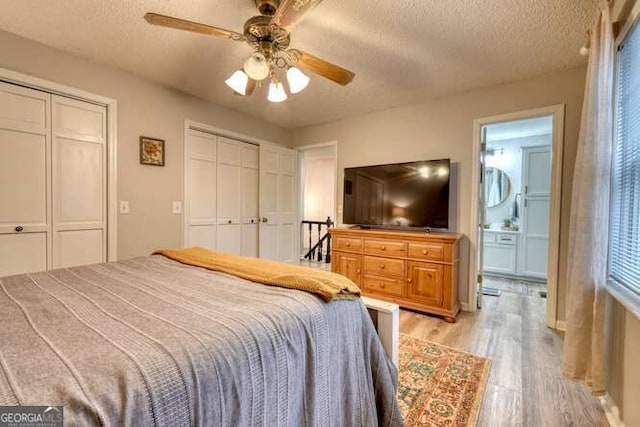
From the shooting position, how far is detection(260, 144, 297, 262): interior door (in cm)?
397

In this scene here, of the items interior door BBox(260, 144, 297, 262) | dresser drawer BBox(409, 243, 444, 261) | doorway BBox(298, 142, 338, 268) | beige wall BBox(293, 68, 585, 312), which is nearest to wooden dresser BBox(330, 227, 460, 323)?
dresser drawer BBox(409, 243, 444, 261)

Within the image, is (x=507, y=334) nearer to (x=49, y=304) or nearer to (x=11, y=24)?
(x=49, y=304)

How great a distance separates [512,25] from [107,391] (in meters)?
2.72

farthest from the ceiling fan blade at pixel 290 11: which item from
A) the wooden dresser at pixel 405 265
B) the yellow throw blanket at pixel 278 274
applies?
the wooden dresser at pixel 405 265

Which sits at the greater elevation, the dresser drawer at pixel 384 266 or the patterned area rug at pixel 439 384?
the dresser drawer at pixel 384 266

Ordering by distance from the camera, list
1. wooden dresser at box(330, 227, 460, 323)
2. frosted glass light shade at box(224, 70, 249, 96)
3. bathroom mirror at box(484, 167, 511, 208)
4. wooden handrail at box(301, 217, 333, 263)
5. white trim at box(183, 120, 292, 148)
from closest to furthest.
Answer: frosted glass light shade at box(224, 70, 249, 96) < wooden dresser at box(330, 227, 460, 323) < white trim at box(183, 120, 292, 148) < bathroom mirror at box(484, 167, 511, 208) < wooden handrail at box(301, 217, 333, 263)

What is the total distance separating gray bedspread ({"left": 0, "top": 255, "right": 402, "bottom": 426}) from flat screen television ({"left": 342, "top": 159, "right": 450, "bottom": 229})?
204 cm

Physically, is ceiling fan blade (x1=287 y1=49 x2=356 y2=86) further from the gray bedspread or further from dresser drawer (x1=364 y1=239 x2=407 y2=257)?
dresser drawer (x1=364 y1=239 x2=407 y2=257)

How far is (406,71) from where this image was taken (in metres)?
2.55

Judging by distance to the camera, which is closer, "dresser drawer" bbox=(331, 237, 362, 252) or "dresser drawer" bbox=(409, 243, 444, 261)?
"dresser drawer" bbox=(409, 243, 444, 261)

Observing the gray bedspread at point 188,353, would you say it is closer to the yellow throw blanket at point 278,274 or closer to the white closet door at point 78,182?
the yellow throw blanket at point 278,274

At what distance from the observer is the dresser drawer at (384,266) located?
118 inches

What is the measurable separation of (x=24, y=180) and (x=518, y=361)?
393cm

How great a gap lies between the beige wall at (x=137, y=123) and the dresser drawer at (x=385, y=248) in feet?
6.86
